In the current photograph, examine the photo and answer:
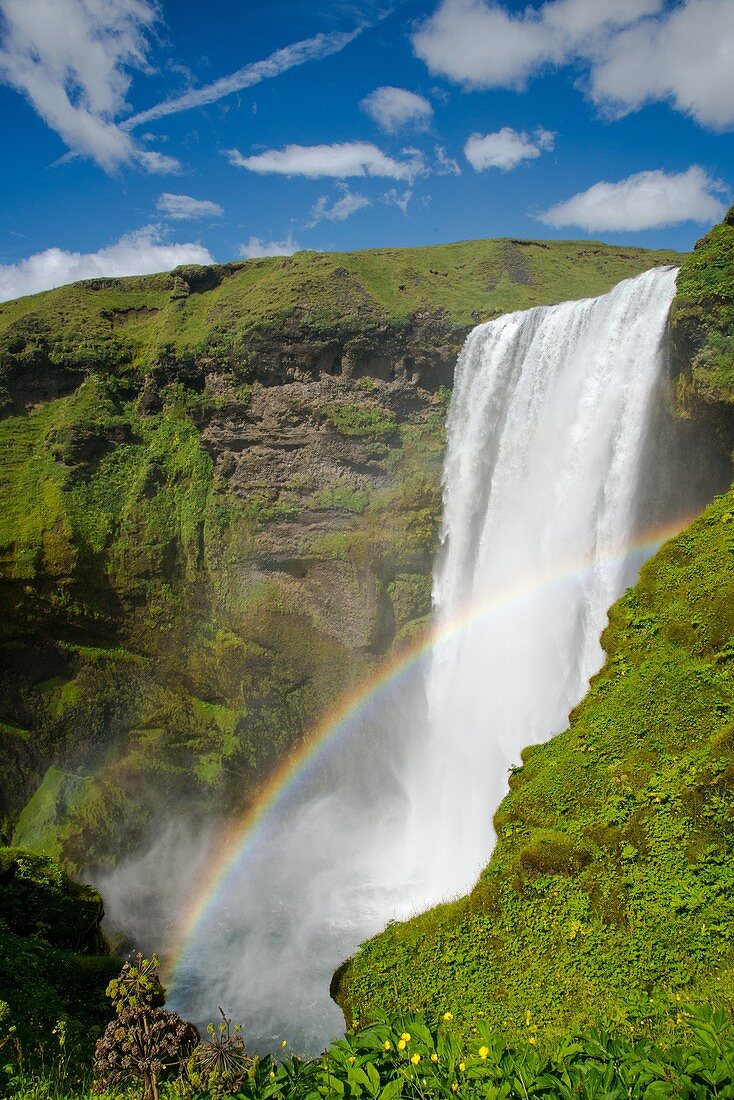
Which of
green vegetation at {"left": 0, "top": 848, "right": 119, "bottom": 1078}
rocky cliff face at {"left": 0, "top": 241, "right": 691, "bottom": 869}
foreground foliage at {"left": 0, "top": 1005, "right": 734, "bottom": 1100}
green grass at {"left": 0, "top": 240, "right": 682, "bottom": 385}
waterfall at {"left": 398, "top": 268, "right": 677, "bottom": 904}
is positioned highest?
green grass at {"left": 0, "top": 240, "right": 682, "bottom": 385}

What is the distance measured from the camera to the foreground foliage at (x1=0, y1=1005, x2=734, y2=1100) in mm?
3236

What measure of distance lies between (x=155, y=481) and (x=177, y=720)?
10.5 m

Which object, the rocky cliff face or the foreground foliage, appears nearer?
the foreground foliage

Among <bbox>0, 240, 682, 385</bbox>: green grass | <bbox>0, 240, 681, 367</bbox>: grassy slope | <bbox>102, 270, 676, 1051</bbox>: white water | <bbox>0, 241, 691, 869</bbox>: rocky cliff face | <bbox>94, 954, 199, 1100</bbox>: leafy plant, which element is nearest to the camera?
<bbox>94, 954, 199, 1100</bbox>: leafy plant

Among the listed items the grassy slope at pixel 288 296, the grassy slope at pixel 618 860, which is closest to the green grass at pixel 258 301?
the grassy slope at pixel 288 296

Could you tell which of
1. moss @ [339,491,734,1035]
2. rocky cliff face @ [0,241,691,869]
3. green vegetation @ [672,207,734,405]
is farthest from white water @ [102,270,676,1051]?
moss @ [339,491,734,1035]

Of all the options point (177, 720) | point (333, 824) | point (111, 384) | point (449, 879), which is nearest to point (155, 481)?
point (111, 384)

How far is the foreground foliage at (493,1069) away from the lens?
127 inches

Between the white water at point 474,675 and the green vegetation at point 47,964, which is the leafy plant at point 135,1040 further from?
the white water at point 474,675

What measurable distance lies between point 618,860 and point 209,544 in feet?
77.0

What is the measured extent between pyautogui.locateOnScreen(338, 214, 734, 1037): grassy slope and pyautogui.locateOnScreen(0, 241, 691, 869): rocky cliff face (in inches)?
725

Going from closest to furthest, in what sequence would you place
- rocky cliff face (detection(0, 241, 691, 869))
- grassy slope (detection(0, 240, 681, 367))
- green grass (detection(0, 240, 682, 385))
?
rocky cliff face (detection(0, 241, 691, 869)) < green grass (detection(0, 240, 682, 385)) < grassy slope (detection(0, 240, 681, 367))

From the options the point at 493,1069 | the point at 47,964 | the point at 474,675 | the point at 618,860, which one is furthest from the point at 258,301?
the point at 493,1069

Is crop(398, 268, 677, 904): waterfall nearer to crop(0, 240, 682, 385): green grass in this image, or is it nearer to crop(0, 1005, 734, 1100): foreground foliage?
crop(0, 240, 682, 385): green grass
